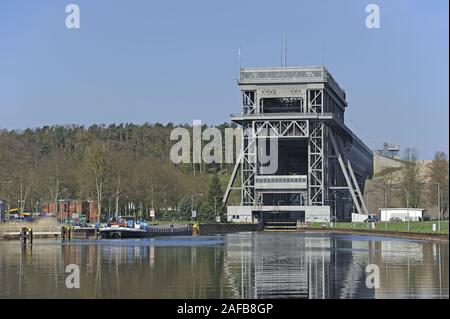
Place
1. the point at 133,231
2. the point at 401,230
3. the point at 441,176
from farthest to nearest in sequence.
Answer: the point at 441,176
the point at 133,231
the point at 401,230

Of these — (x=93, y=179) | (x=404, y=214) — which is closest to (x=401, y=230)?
(x=404, y=214)

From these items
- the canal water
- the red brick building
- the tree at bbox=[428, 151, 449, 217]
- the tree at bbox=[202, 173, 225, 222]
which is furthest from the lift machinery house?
the canal water

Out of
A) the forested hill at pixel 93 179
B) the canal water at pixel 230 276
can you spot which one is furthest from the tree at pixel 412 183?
the canal water at pixel 230 276

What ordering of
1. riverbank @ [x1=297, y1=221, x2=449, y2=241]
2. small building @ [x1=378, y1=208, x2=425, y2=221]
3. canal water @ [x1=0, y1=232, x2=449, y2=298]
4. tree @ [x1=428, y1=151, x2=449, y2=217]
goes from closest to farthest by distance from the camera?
canal water @ [x1=0, y1=232, x2=449, y2=298] < riverbank @ [x1=297, y1=221, x2=449, y2=241] < tree @ [x1=428, y1=151, x2=449, y2=217] < small building @ [x1=378, y1=208, x2=425, y2=221]

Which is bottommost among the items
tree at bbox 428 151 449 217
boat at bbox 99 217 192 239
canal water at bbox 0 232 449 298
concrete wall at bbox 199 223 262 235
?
concrete wall at bbox 199 223 262 235

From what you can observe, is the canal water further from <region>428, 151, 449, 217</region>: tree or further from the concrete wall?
the concrete wall

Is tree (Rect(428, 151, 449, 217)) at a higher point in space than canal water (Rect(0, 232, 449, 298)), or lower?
higher

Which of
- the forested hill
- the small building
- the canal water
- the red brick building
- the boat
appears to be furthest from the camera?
the red brick building

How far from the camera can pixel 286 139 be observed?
164000 mm

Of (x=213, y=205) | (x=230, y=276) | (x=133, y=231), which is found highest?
(x=213, y=205)

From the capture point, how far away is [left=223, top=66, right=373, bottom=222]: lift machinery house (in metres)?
160

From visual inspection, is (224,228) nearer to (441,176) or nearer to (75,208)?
(75,208)
